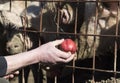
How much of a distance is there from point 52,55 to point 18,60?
0.60 feet

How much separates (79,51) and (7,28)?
550 mm

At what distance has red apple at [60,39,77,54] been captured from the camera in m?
2.49

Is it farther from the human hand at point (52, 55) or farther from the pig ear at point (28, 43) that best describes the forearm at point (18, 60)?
the pig ear at point (28, 43)

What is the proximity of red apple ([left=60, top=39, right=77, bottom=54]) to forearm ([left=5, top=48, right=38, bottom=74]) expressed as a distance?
16cm

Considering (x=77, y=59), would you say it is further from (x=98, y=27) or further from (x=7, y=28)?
(x=7, y=28)

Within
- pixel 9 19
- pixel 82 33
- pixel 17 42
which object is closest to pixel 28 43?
pixel 17 42

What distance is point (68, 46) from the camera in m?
2.48

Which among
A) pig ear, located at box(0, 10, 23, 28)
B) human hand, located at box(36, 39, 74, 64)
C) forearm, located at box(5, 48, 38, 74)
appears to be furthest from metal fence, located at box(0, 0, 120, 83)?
forearm, located at box(5, 48, 38, 74)

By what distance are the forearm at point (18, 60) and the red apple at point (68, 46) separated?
16 cm

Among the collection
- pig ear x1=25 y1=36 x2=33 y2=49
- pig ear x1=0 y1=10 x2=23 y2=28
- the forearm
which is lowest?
the forearm

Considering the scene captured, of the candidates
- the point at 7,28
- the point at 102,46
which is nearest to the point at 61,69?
the point at 102,46

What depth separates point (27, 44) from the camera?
2.92 meters

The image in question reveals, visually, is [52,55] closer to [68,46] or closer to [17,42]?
[68,46]

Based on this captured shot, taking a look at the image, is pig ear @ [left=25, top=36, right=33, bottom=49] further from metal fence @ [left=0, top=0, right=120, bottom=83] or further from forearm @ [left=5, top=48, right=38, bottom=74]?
forearm @ [left=5, top=48, right=38, bottom=74]
